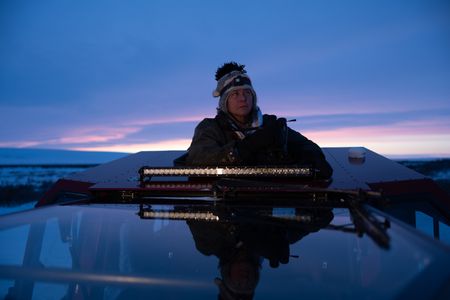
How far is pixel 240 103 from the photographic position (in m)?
3.98

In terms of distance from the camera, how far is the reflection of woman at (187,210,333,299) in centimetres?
149

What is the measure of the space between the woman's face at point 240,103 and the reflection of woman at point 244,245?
2199 mm

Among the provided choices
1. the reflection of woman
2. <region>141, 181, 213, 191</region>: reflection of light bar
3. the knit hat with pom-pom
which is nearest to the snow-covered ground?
the knit hat with pom-pom

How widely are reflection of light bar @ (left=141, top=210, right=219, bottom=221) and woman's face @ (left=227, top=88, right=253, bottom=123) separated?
6.80 feet

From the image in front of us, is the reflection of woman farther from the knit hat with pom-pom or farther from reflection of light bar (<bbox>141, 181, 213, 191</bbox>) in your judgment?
the knit hat with pom-pom

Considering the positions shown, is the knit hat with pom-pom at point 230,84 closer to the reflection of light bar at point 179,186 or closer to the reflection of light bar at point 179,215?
the reflection of light bar at point 179,186

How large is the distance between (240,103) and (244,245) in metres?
2.49

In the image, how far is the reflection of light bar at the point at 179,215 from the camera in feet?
6.28

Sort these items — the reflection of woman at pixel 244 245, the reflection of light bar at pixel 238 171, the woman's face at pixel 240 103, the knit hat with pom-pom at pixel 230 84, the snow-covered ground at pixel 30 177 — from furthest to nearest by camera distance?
the snow-covered ground at pixel 30 177, the knit hat with pom-pom at pixel 230 84, the woman's face at pixel 240 103, the reflection of light bar at pixel 238 171, the reflection of woman at pixel 244 245

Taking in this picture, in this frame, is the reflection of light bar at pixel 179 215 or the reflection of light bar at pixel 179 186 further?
the reflection of light bar at pixel 179 186

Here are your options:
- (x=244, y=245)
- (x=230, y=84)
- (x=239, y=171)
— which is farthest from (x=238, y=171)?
(x=230, y=84)

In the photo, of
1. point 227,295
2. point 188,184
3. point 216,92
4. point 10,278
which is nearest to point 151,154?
point 216,92

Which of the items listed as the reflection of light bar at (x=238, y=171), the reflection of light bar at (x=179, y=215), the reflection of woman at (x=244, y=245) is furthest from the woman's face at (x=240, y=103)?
the reflection of woman at (x=244, y=245)

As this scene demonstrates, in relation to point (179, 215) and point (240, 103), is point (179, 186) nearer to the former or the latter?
point (179, 215)
